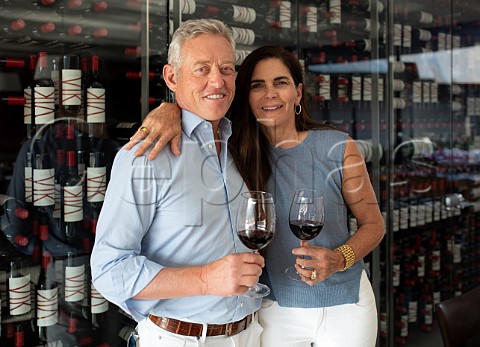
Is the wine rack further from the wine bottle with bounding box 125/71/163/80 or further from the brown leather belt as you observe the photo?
the brown leather belt

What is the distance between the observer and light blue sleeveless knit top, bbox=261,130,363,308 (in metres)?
1.47

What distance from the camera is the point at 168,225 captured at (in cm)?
124

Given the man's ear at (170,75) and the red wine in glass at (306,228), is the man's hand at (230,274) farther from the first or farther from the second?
the man's ear at (170,75)

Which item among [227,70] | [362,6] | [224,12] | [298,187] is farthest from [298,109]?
[362,6]

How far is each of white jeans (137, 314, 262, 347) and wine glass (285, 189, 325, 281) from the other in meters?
0.25

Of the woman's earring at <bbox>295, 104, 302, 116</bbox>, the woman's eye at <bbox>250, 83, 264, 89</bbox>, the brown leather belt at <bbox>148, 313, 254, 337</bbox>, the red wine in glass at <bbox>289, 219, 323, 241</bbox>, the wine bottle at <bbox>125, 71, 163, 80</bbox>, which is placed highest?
the wine bottle at <bbox>125, 71, 163, 80</bbox>

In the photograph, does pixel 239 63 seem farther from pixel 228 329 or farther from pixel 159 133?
pixel 228 329

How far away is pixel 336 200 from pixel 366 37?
1.40 meters

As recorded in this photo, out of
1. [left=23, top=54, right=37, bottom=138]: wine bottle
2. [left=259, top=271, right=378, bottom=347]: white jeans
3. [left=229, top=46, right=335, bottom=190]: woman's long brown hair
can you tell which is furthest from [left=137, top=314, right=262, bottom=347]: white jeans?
[left=23, top=54, right=37, bottom=138]: wine bottle

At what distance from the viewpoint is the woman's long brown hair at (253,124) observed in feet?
4.93

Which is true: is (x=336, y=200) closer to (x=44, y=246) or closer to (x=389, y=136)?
(x=44, y=246)

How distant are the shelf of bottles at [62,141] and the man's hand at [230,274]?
790 mm

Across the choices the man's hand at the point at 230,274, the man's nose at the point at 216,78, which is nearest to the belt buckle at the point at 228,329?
the man's hand at the point at 230,274

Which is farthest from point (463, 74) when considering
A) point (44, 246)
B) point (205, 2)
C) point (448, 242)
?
point (44, 246)
